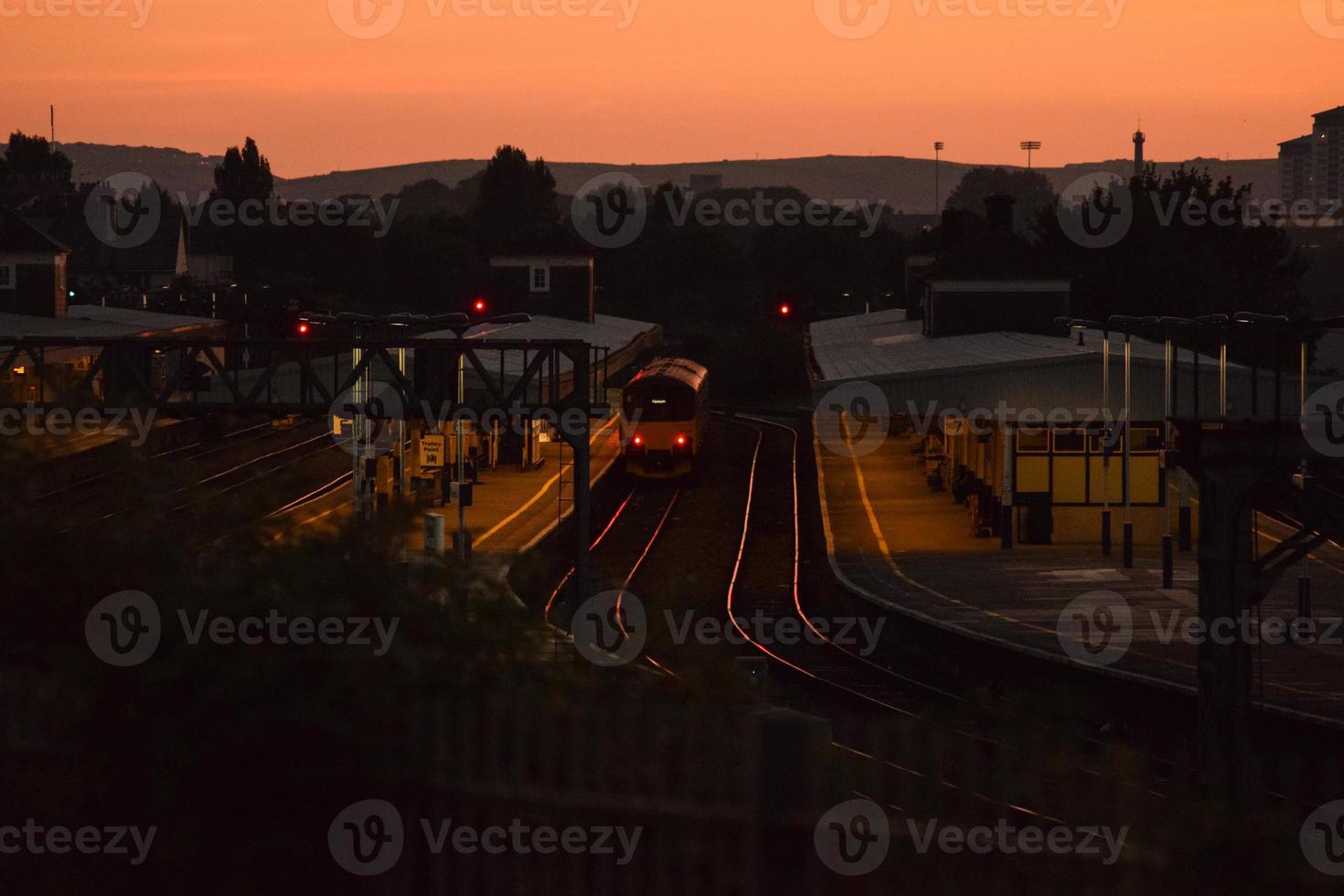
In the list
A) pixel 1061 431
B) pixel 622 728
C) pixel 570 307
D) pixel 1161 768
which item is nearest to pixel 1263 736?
pixel 1161 768

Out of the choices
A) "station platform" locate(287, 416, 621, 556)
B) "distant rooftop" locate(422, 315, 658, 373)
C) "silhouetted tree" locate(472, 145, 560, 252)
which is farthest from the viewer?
"silhouetted tree" locate(472, 145, 560, 252)

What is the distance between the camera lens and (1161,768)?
15.8 m

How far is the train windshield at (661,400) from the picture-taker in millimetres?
40906

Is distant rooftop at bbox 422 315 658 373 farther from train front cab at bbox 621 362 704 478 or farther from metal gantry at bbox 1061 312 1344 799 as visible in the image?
metal gantry at bbox 1061 312 1344 799

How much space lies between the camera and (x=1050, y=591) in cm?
2520

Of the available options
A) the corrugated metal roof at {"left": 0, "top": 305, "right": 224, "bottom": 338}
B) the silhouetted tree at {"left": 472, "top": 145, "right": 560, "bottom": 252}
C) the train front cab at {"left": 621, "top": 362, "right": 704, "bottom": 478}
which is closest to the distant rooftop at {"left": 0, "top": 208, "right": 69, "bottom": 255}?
the corrugated metal roof at {"left": 0, "top": 305, "right": 224, "bottom": 338}

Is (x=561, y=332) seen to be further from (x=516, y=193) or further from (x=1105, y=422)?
(x=516, y=193)

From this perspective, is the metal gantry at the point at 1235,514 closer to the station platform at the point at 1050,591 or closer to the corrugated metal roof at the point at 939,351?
the station platform at the point at 1050,591

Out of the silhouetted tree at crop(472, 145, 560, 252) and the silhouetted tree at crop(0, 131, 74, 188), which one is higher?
the silhouetted tree at crop(0, 131, 74, 188)

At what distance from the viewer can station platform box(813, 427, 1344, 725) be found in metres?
18.4

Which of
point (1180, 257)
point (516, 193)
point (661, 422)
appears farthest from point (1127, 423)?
point (516, 193)

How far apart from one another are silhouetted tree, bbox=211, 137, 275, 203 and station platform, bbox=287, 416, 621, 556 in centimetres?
7287

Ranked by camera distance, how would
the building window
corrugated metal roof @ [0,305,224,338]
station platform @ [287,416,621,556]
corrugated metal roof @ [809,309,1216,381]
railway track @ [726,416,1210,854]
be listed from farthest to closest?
the building window < corrugated metal roof @ [0,305,224,338] < corrugated metal roof @ [809,309,1216,381] < station platform @ [287,416,621,556] < railway track @ [726,416,1210,854]

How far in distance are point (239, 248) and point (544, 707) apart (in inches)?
4193
